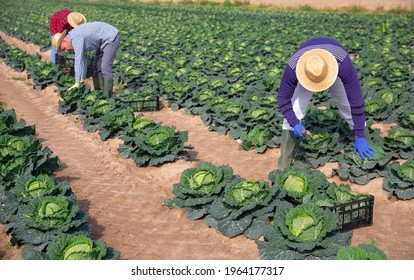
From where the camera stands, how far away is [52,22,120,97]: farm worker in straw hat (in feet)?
27.4

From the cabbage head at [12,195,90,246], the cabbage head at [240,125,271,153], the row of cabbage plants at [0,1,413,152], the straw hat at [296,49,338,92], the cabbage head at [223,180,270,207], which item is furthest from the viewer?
the row of cabbage plants at [0,1,413,152]

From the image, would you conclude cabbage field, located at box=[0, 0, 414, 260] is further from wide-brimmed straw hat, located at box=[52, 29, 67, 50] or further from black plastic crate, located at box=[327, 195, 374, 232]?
wide-brimmed straw hat, located at box=[52, 29, 67, 50]

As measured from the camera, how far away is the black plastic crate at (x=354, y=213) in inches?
174

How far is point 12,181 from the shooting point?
512 centimetres

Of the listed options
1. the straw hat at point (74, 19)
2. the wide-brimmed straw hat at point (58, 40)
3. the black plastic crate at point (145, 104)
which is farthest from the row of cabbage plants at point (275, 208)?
the straw hat at point (74, 19)

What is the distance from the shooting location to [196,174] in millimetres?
5070

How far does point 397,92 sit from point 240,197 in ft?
16.1

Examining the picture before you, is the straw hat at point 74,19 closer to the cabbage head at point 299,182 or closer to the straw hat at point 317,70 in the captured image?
the straw hat at point 317,70

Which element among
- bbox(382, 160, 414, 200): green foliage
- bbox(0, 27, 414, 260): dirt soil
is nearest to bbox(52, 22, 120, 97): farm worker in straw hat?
bbox(0, 27, 414, 260): dirt soil

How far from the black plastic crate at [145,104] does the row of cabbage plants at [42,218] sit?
3.83 m

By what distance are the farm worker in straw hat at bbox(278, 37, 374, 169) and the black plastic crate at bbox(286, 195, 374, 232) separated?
104 centimetres

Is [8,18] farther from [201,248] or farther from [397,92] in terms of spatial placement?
[201,248]

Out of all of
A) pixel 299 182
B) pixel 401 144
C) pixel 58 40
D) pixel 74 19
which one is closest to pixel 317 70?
pixel 299 182

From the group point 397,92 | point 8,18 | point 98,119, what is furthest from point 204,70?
point 8,18
